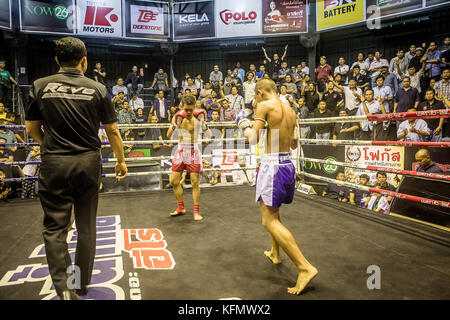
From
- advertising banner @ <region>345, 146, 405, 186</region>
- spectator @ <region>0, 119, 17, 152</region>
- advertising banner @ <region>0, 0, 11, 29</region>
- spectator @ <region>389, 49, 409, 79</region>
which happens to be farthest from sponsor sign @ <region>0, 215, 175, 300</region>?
advertising banner @ <region>0, 0, 11, 29</region>

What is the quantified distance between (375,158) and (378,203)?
98 cm

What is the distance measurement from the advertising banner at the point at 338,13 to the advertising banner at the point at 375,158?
580 centimetres

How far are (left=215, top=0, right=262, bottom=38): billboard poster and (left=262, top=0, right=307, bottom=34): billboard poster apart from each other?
28cm

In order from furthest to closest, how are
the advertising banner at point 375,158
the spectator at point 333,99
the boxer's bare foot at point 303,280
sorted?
the spectator at point 333,99 → the advertising banner at point 375,158 → the boxer's bare foot at point 303,280

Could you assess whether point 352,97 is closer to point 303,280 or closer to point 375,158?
point 375,158

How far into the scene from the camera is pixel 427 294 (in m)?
2.03

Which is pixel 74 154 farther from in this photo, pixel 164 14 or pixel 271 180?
pixel 164 14

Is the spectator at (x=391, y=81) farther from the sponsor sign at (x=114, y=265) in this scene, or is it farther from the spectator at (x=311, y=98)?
the sponsor sign at (x=114, y=265)

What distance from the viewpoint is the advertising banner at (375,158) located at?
18.8ft

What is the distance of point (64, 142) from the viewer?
192 cm

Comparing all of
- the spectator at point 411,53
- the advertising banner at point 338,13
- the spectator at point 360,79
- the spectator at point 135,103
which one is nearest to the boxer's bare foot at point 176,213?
the spectator at point 135,103
